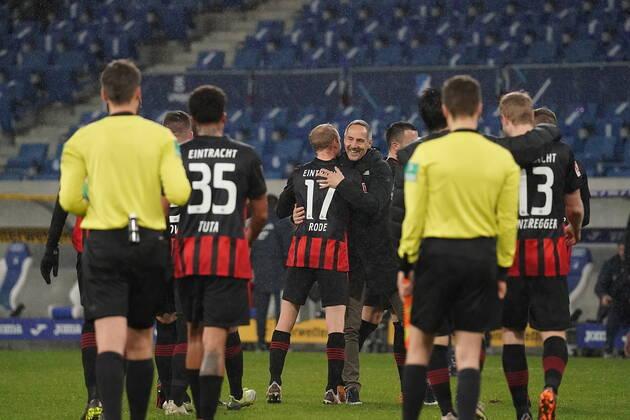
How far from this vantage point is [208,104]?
7820mm

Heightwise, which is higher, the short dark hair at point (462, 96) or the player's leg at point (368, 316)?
the short dark hair at point (462, 96)

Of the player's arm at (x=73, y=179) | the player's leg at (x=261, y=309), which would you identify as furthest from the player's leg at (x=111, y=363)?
the player's leg at (x=261, y=309)

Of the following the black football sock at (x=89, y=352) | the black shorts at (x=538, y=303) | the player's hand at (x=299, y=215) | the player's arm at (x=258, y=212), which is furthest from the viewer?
the player's hand at (x=299, y=215)

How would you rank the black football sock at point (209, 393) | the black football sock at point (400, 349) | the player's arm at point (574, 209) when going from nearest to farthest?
the black football sock at point (209, 393) < the player's arm at point (574, 209) < the black football sock at point (400, 349)

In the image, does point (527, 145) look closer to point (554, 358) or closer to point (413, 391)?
point (554, 358)

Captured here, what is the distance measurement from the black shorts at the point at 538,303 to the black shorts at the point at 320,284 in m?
2.24

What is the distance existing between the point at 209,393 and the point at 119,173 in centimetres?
142

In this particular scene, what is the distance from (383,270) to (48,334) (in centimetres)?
920

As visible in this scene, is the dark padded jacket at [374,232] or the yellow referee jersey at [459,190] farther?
the dark padded jacket at [374,232]

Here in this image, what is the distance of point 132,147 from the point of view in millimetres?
7176

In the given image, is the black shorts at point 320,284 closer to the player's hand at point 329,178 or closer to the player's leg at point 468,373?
the player's hand at point 329,178

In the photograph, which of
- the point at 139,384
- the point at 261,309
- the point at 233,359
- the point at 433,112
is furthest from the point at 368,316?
the point at 261,309

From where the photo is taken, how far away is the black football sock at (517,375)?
28.5 ft

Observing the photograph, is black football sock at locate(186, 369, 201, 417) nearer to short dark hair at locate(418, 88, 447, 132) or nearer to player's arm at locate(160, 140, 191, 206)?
player's arm at locate(160, 140, 191, 206)
